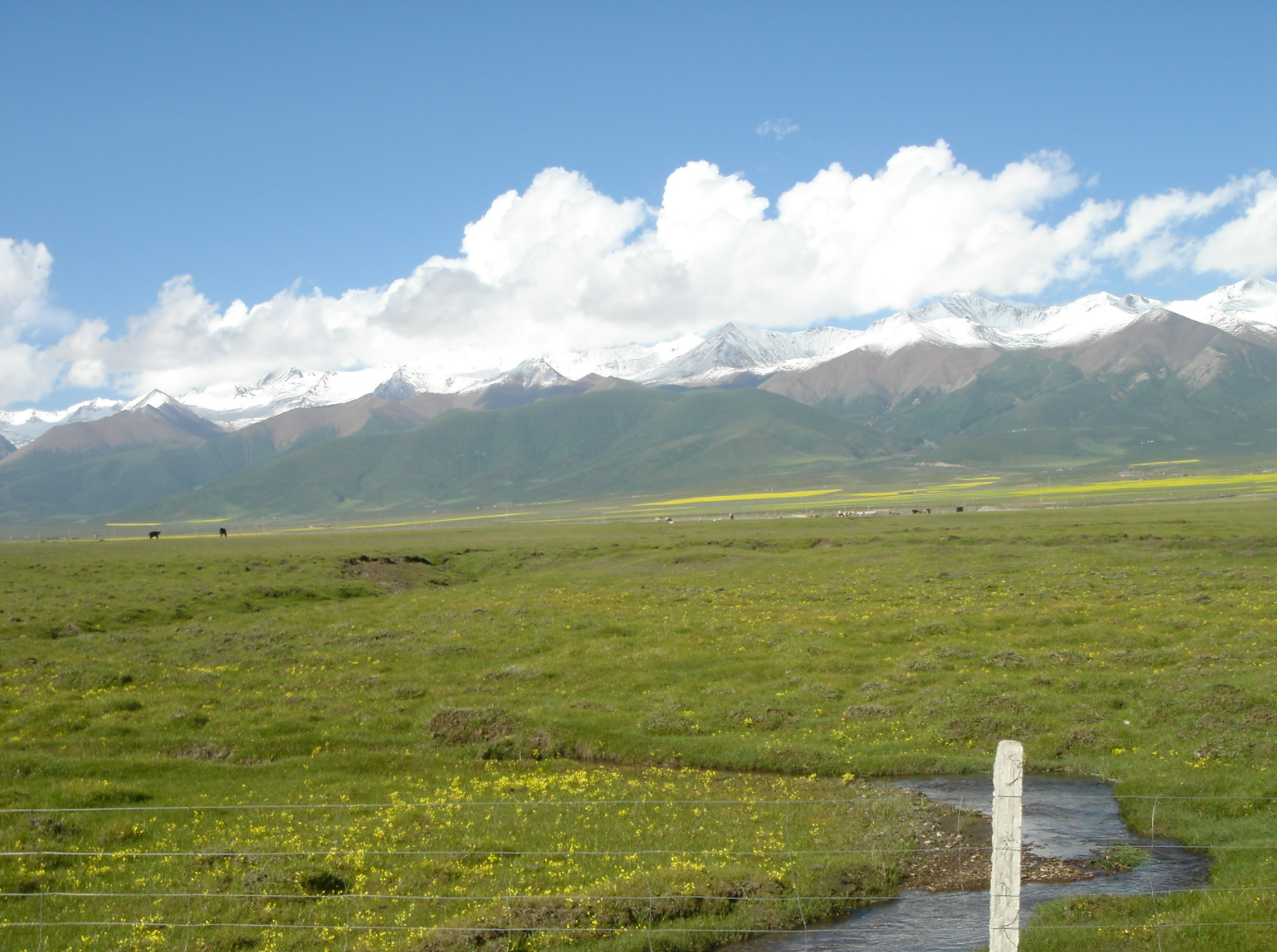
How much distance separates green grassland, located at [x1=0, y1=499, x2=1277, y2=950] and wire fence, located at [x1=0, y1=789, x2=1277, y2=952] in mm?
A: 80

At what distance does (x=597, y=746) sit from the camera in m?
28.1

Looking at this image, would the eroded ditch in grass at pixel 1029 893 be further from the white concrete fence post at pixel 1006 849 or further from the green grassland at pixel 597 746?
the white concrete fence post at pixel 1006 849

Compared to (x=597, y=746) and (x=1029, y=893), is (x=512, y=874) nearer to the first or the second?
(x=1029, y=893)

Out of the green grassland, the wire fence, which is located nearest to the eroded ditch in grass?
the wire fence

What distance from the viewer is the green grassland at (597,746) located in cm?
1603

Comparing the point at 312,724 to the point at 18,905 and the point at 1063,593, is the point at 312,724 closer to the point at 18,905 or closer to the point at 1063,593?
the point at 18,905

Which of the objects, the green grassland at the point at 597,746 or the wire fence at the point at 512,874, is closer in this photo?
the wire fence at the point at 512,874

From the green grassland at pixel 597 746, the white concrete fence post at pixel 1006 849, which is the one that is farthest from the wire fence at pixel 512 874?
the white concrete fence post at pixel 1006 849

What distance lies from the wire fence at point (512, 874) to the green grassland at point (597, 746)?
0.08m

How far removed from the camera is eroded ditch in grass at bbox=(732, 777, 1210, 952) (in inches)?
607

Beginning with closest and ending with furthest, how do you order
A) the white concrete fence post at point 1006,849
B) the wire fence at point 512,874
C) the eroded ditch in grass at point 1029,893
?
the white concrete fence post at point 1006,849
the wire fence at point 512,874
the eroded ditch in grass at point 1029,893

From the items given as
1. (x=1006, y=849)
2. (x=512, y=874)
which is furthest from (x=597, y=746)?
(x=1006, y=849)

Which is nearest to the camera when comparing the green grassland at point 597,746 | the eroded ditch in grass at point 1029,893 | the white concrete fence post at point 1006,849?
the white concrete fence post at point 1006,849

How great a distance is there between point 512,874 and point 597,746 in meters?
10.9
